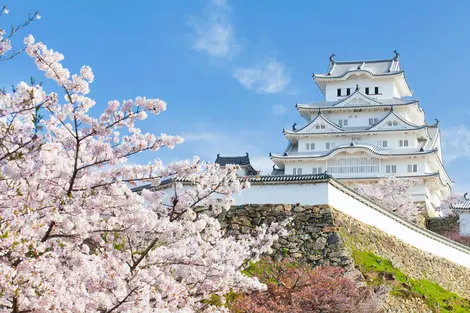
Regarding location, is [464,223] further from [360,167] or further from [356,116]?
[356,116]

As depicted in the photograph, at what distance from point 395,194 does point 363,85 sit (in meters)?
11.9

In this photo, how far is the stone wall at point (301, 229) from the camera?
55.5ft

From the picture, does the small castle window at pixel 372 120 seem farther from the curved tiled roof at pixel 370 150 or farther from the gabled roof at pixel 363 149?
the curved tiled roof at pixel 370 150

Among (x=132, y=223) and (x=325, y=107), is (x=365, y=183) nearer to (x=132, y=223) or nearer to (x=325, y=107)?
(x=325, y=107)

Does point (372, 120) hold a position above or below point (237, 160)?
above

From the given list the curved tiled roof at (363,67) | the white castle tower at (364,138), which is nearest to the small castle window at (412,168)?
the white castle tower at (364,138)

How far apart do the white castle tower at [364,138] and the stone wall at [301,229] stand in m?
25.2

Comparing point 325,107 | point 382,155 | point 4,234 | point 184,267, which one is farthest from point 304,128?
point 4,234

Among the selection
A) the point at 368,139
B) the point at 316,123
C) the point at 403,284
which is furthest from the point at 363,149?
the point at 403,284

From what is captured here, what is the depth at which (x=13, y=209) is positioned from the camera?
20.4 ft

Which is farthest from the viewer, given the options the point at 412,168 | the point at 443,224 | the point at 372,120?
the point at 372,120

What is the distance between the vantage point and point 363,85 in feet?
158

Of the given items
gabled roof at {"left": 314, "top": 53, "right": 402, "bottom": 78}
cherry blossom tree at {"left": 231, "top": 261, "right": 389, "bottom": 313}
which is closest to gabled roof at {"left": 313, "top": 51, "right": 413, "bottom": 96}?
gabled roof at {"left": 314, "top": 53, "right": 402, "bottom": 78}

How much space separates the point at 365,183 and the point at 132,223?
37.0m
